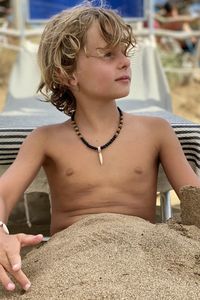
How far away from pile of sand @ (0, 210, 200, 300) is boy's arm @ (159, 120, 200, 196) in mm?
324

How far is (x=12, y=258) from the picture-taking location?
140 centimetres

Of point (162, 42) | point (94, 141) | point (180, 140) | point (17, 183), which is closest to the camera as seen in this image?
point (17, 183)

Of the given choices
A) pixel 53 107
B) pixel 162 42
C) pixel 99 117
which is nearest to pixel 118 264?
pixel 99 117

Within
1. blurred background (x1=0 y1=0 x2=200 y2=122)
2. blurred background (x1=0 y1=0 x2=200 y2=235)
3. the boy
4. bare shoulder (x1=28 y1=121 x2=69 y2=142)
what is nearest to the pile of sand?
the boy

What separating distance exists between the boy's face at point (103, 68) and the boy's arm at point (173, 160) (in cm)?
21

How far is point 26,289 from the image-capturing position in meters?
1.34

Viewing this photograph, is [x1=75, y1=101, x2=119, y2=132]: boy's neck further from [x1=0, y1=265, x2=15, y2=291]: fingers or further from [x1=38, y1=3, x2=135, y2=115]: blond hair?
[x1=0, y1=265, x2=15, y2=291]: fingers

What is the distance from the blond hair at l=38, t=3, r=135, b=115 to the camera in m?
1.88

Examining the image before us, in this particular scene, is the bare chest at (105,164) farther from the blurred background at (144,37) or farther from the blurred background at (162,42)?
the blurred background at (162,42)

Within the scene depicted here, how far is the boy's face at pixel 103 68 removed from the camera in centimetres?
186

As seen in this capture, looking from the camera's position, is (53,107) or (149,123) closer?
(149,123)

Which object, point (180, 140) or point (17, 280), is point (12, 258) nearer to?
point (17, 280)

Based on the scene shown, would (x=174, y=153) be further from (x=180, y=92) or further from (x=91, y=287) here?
(x=180, y=92)

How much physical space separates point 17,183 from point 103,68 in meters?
0.40
